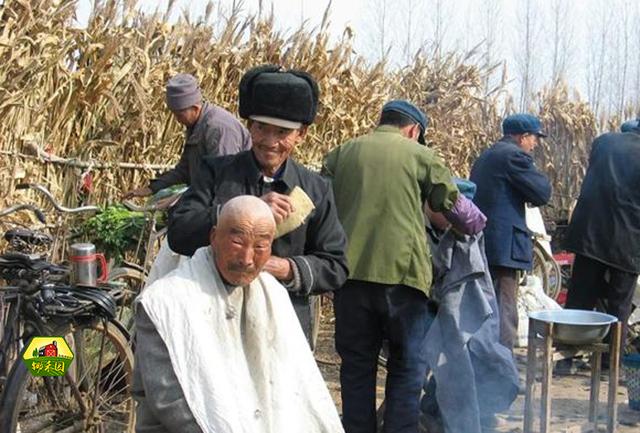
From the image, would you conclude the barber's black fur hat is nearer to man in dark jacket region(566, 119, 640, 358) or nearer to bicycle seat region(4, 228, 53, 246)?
bicycle seat region(4, 228, 53, 246)

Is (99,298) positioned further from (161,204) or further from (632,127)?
(632,127)

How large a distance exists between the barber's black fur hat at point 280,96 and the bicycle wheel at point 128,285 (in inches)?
118

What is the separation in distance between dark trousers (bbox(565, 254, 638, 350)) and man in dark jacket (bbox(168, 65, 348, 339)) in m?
4.59

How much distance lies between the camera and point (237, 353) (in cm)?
276

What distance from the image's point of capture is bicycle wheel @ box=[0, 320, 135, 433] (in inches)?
176

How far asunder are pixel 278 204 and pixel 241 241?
17.5 inches

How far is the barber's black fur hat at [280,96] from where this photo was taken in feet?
11.0

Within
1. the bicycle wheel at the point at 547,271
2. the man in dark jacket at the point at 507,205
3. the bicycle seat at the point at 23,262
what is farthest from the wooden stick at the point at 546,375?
the bicycle wheel at the point at 547,271

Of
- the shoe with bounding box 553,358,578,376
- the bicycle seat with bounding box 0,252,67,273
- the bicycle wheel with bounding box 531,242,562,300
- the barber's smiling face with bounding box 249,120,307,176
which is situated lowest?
the shoe with bounding box 553,358,578,376

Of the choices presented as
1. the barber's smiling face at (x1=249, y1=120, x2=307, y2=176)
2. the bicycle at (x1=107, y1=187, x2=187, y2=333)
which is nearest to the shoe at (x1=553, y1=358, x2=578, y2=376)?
the bicycle at (x1=107, y1=187, x2=187, y2=333)

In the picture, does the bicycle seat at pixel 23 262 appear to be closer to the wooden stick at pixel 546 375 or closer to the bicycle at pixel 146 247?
the bicycle at pixel 146 247

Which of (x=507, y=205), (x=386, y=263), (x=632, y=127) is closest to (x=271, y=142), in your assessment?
(x=386, y=263)

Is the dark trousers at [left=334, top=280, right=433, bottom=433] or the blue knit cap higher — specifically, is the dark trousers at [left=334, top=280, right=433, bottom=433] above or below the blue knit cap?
below

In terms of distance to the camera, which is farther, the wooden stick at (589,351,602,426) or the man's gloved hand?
the wooden stick at (589,351,602,426)
